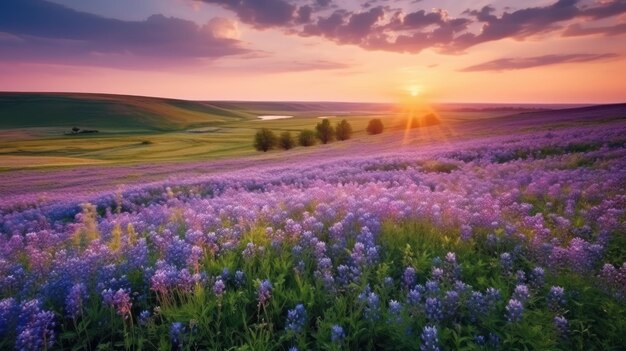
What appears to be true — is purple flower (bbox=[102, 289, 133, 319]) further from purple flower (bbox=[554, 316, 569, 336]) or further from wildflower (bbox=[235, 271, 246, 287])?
purple flower (bbox=[554, 316, 569, 336])

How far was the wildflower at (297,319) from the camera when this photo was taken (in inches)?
132

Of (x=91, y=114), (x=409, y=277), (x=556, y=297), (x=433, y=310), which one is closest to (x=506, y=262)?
(x=556, y=297)

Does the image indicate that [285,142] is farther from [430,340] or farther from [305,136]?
[430,340]

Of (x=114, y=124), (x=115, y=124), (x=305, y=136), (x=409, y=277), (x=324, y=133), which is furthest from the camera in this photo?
(x=115, y=124)

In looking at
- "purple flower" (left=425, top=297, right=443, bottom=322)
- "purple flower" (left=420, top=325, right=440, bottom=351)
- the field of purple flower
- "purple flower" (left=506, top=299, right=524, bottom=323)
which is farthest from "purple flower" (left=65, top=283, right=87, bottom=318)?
"purple flower" (left=506, top=299, right=524, bottom=323)

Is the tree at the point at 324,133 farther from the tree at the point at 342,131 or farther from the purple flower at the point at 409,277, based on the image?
the purple flower at the point at 409,277

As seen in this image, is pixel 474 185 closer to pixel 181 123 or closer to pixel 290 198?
pixel 290 198

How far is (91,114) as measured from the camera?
14962 cm

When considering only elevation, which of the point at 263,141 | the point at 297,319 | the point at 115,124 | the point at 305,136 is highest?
the point at 297,319

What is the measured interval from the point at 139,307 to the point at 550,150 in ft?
64.5

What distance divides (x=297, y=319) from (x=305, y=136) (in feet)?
228

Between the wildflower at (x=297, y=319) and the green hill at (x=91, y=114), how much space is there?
141 meters

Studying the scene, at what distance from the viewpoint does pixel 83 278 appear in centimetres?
429

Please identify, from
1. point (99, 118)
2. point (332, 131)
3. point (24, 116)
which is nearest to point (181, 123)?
point (99, 118)
